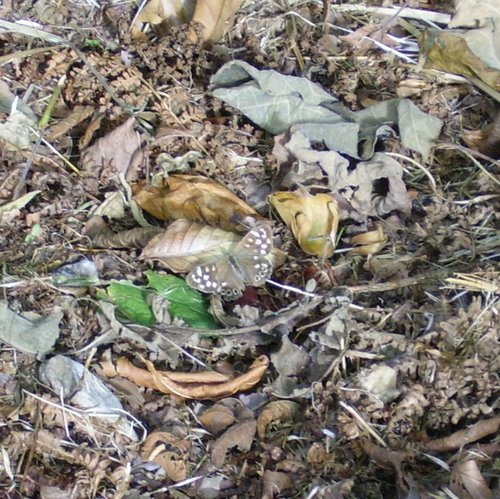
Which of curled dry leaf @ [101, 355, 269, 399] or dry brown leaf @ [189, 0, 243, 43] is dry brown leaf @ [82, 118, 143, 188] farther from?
curled dry leaf @ [101, 355, 269, 399]

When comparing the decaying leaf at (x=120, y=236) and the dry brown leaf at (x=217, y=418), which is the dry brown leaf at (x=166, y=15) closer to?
the decaying leaf at (x=120, y=236)

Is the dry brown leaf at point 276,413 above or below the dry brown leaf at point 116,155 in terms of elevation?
below

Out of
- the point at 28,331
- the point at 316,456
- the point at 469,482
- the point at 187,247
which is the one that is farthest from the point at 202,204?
the point at 469,482

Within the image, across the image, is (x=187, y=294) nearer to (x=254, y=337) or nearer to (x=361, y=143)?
(x=254, y=337)

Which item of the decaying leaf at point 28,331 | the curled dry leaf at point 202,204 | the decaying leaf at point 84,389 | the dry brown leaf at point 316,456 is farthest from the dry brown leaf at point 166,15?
the dry brown leaf at point 316,456

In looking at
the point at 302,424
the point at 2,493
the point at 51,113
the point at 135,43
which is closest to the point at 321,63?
the point at 135,43

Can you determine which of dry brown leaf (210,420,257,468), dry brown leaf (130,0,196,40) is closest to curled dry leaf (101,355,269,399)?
dry brown leaf (210,420,257,468)
